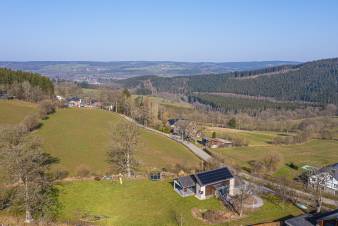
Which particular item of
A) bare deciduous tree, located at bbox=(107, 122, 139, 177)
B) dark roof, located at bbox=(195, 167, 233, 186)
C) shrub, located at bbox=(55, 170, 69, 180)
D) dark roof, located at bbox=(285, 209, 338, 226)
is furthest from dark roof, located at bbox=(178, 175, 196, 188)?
shrub, located at bbox=(55, 170, 69, 180)

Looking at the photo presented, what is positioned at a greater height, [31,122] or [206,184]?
[31,122]

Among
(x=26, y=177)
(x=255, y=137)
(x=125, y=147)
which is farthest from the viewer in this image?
(x=255, y=137)

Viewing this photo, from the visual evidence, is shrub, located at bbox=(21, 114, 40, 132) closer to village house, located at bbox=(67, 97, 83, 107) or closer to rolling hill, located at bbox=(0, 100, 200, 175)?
rolling hill, located at bbox=(0, 100, 200, 175)

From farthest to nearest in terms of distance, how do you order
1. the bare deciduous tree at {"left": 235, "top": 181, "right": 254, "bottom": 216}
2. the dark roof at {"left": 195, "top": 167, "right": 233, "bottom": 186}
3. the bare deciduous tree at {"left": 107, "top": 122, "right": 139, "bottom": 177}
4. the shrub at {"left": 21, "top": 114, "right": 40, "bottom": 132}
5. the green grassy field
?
the green grassy field
the shrub at {"left": 21, "top": 114, "right": 40, "bottom": 132}
the bare deciduous tree at {"left": 107, "top": 122, "right": 139, "bottom": 177}
the dark roof at {"left": 195, "top": 167, "right": 233, "bottom": 186}
the bare deciduous tree at {"left": 235, "top": 181, "right": 254, "bottom": 216}

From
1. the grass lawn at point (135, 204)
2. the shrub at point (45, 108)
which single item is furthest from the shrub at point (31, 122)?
the grass lawn at point (135, 204)

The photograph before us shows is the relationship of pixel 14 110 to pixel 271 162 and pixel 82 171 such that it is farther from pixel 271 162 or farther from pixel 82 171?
pixel 271 162

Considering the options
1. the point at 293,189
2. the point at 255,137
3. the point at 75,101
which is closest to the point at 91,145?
the point at 293,189

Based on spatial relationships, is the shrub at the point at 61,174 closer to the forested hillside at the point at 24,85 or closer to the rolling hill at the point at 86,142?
the rolling hill at the point at 86,142
